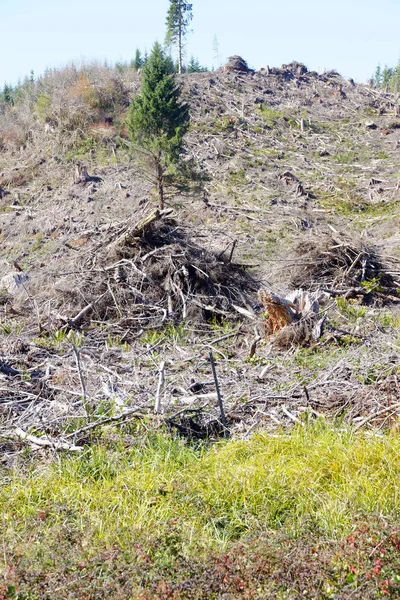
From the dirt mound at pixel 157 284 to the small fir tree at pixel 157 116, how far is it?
20.6 feet

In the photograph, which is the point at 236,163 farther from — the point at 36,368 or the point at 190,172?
the point at 36,368

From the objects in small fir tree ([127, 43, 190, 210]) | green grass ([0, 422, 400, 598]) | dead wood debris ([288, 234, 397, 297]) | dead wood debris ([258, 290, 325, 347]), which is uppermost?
small fir tree ([127, 43, 190, 210])

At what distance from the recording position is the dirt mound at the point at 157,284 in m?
8.09

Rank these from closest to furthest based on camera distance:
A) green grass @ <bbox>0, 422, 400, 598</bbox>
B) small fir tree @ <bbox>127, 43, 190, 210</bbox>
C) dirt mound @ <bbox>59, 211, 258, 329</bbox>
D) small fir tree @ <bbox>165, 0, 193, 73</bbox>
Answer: green grass @ <bbox>0, 422, 400, 598</bbox> → dirt mound @ <bbox>59, 211, 258, 329</bbox> → small fir tree @ <bbox>127, 43, 190, 210</bbox> → small fir tree @ <bbox>165, 0, 193, 73</bbox>

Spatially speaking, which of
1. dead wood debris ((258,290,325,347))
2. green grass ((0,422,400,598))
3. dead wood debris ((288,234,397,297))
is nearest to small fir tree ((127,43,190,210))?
dead wood debris ((288,234,397,297))

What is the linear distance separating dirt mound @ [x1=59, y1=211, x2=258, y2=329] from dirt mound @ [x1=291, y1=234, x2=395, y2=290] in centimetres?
109

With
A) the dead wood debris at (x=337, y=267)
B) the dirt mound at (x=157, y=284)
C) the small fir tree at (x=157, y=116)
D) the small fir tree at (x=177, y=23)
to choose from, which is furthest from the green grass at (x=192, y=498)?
the small fir tree at (x=177, y=23)

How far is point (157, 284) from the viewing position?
27.9 feet

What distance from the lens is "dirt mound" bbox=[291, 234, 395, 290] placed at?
9454 mm

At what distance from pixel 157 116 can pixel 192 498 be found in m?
13.0

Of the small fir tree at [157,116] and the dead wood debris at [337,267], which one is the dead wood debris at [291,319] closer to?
the dead wood debris at [337,267]

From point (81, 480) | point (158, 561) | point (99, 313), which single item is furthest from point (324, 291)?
point (158, 561)

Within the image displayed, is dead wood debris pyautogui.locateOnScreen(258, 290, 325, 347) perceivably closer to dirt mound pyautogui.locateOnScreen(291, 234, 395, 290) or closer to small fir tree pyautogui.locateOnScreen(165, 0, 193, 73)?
dirt mound pyautogui.locateOnScreen(291, 234, 395, 290)

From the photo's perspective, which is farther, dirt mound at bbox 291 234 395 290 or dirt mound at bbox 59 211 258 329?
dirt mound at bbox 291 234 395 290
